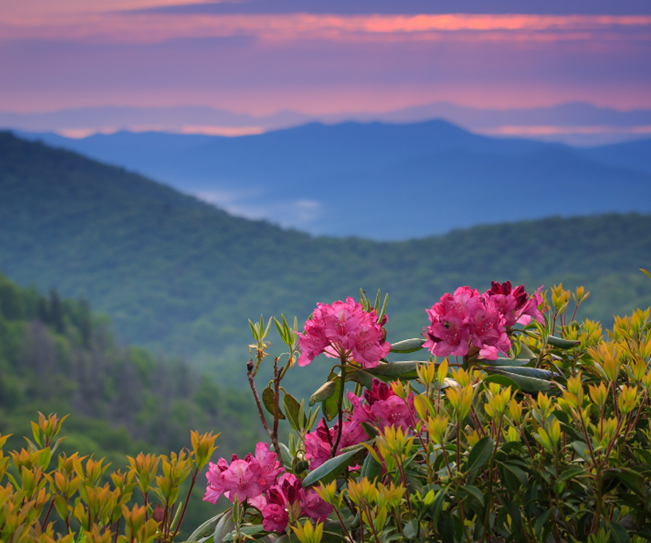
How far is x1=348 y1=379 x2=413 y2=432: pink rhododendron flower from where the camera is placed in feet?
3.27

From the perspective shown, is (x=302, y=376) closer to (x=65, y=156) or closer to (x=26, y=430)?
(x=26, y=430)

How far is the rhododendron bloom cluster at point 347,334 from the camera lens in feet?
3.40

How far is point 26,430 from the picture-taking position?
32.6m

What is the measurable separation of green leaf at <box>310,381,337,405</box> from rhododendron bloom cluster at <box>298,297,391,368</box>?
66 millimetres

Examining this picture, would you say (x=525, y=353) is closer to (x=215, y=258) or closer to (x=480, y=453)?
(x=480, y=453)

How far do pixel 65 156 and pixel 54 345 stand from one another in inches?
1890

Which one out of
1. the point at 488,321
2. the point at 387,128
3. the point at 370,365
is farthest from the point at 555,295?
the point at 387,128

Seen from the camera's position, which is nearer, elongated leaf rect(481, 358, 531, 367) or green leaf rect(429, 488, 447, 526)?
green leaf rect(429, 488, 447, 526)

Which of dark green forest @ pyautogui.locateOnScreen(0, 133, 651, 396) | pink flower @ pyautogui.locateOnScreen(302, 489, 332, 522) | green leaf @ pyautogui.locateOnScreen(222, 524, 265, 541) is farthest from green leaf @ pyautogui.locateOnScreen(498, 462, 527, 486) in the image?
dark green forest @ pyautogui.locateOnScreen(0, 133, 651, 396)

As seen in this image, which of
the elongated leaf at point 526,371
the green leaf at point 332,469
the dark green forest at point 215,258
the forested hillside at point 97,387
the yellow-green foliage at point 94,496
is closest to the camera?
the yellow-green foliage at point 94,496

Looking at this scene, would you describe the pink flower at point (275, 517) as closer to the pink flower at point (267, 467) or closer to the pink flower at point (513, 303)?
the pink flower at point (267, 467)

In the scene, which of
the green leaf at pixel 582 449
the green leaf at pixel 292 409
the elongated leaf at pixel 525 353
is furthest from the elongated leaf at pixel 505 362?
the green leaf at pixel 292 409

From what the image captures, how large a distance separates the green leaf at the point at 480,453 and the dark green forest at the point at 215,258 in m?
53.3

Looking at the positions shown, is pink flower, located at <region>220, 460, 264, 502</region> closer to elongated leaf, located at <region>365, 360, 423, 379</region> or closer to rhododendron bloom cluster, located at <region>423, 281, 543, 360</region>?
elongated leaf, located at <region>365, 360, 423, 379</region>
